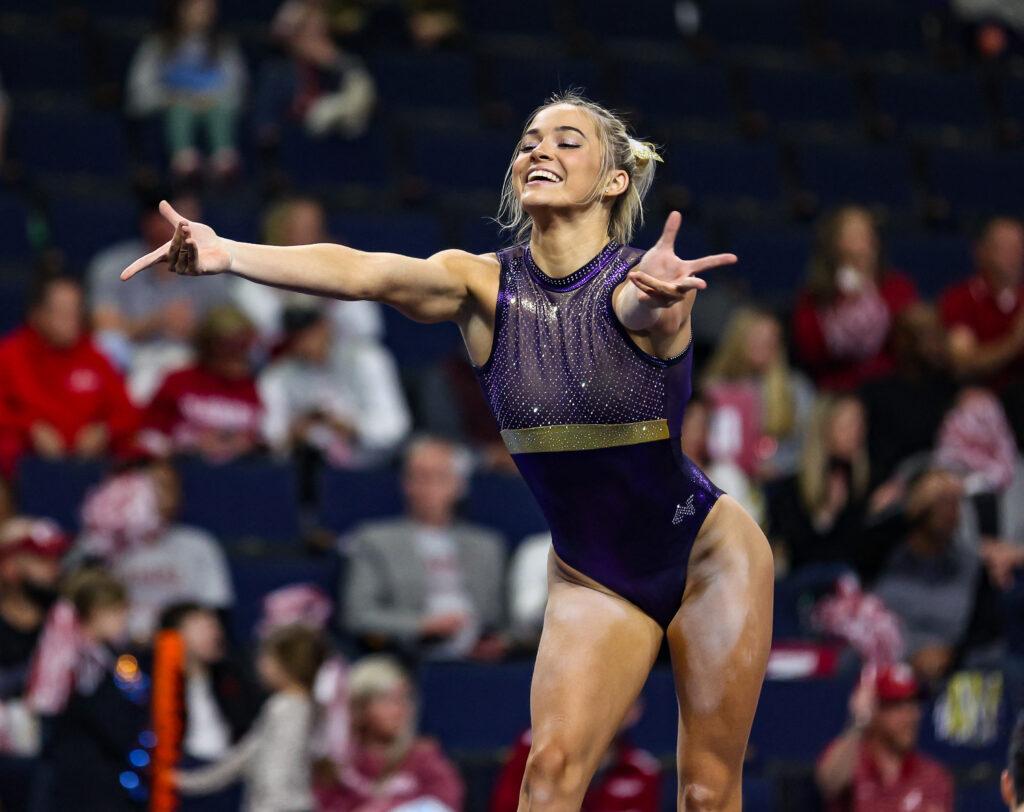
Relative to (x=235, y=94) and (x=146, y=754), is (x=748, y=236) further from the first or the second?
(x=146, y=754)

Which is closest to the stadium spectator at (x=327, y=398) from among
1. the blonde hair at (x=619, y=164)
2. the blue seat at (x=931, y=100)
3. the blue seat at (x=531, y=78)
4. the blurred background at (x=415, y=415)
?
the blurred background at (x=415, y=415)

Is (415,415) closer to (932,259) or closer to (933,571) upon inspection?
(933,571)

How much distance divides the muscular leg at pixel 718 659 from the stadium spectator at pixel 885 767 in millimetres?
2200

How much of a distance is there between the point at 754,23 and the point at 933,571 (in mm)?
4241

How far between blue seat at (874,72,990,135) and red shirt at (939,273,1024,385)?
182 centimetres

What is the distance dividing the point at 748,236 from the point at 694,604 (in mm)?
4942

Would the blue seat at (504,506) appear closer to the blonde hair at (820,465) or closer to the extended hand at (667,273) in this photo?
the blonde hair at (820,465)

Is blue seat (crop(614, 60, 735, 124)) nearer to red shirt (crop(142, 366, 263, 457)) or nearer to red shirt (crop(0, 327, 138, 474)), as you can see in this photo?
Result: red shirt (crop(142, 366, 263, 457))

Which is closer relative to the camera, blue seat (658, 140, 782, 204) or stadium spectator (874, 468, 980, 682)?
stadium spectator (874, 468, 980, 682)

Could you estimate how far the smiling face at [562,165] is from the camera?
3.40 m

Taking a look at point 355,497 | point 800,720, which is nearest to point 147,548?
point 355,497

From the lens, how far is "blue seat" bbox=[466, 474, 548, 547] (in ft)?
21.9

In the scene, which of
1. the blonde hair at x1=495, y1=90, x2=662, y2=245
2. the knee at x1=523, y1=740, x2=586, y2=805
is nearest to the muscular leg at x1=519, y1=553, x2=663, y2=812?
the knee at x1=523, y1=740, x2=586, y2=805

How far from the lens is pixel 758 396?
7.10m
